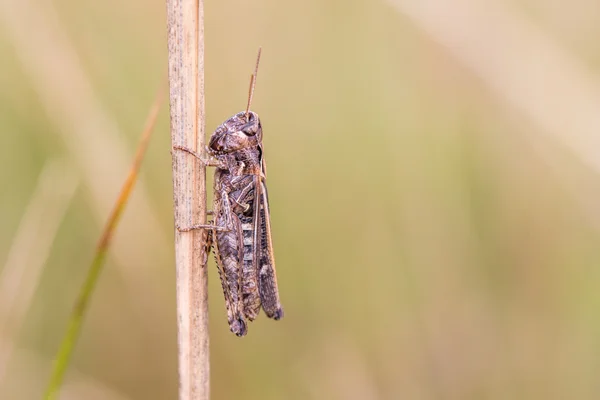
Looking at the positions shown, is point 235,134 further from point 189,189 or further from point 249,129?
point 189,189

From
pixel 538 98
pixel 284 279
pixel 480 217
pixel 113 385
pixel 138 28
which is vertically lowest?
pixel 113 385

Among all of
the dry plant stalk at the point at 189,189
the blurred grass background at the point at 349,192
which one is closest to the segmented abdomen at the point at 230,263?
the dry plant stalk at the point at 189,189

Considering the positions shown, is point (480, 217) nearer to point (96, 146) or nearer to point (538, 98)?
point (538, 98)

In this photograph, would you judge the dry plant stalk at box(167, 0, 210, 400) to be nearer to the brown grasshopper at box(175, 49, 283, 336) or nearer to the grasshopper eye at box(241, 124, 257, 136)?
the brown grasshopper at box(175, 49, 283, 336)

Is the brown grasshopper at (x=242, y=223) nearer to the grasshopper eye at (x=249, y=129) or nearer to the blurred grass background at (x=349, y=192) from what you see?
the grasshopper eye at (x=249, y=129)

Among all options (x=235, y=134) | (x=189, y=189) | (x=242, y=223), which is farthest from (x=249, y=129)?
(x=189, y=189)

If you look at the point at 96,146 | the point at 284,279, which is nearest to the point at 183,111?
the point at 96,146

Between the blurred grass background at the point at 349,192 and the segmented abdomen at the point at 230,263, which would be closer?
the segmented abdomen at the point at 230,263
